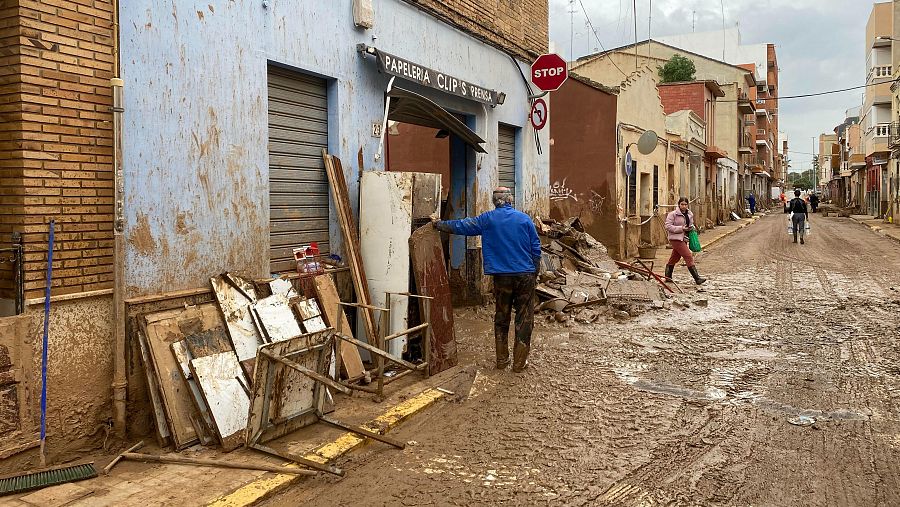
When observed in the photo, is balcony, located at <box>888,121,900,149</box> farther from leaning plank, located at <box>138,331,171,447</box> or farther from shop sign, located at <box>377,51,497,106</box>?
leaning plank, located at <box>138,331,171,447</box>

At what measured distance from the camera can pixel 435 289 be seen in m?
7.38

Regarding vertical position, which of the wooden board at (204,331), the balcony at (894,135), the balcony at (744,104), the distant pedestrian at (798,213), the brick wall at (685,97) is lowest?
the wooden board at (204,331)

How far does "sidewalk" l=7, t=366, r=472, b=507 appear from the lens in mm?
4078

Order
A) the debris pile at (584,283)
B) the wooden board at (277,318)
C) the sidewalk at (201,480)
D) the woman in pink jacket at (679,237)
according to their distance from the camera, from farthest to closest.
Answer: the woman in pink jacket at (679,237) < the debris pile at (584,283) < the wooden board at (277,318) < the sidewalk at (201,480)

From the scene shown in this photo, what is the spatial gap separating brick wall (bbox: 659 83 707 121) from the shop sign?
29471 millimetres

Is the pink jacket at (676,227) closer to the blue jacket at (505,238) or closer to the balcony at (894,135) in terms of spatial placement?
the blue jacket at (505,238)

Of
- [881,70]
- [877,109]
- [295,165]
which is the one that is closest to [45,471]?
[295,165]

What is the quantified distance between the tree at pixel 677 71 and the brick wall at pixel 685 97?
8.94ft

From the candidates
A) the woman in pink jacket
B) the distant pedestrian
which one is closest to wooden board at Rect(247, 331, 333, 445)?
the woman in pink jacket

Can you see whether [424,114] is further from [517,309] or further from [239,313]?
[239,313]

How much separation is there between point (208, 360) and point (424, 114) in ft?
16.4

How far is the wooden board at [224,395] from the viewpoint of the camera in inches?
196

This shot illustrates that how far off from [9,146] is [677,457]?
481cm

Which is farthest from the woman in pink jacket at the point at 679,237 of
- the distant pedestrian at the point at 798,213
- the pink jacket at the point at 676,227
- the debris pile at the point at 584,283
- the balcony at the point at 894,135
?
the balcony at the point at 894,135
